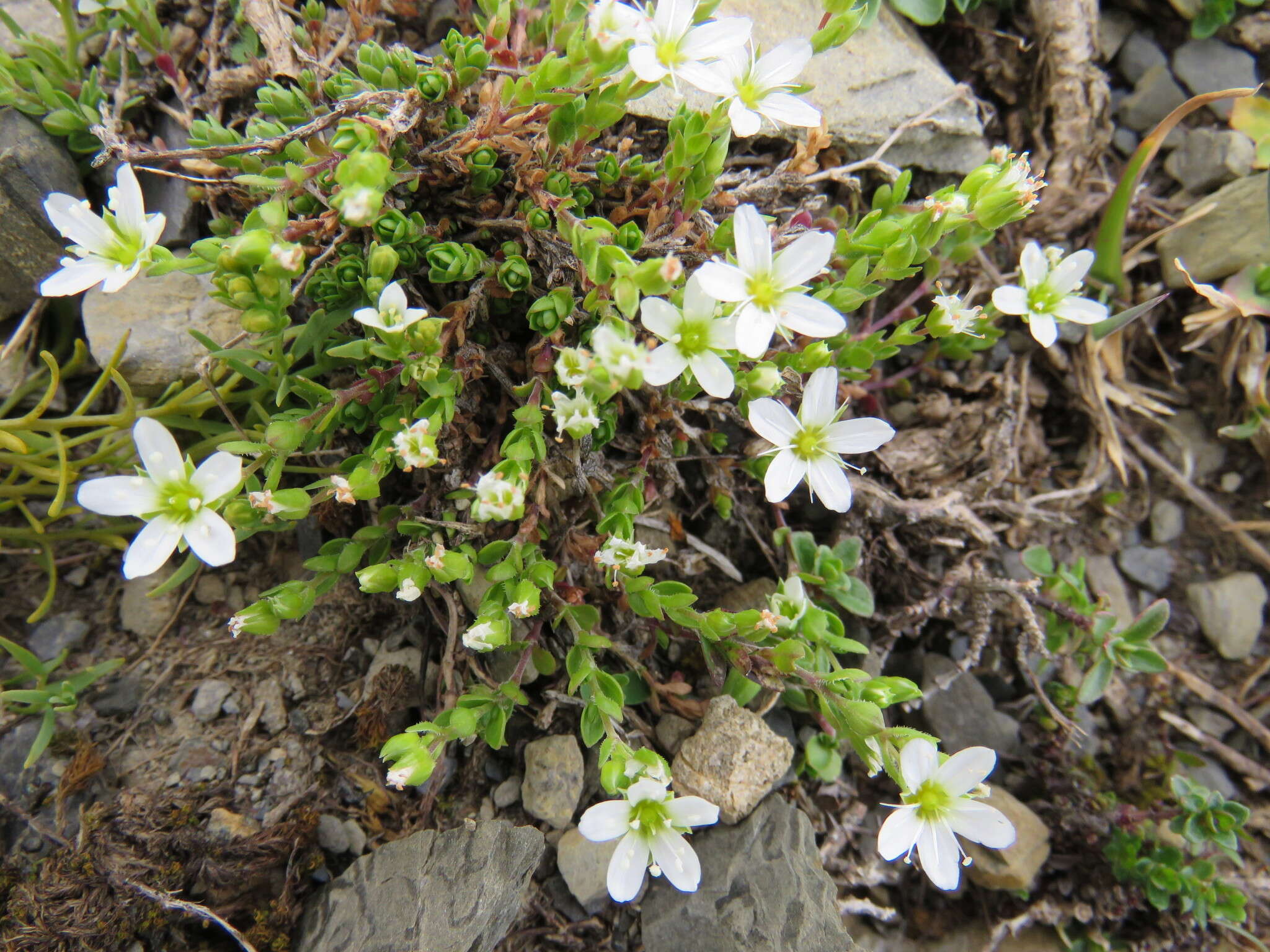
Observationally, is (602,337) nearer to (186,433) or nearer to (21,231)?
(186,433)

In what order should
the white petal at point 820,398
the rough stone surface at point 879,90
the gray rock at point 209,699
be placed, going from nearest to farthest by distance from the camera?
the white petal at point 820,398 → the gray rock at point 209,699 → the rough stone surface at point 879,90

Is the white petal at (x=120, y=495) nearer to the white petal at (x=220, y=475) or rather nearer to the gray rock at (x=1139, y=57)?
the white petal at (x=220, y=475)

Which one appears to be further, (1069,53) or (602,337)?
(1069,53)

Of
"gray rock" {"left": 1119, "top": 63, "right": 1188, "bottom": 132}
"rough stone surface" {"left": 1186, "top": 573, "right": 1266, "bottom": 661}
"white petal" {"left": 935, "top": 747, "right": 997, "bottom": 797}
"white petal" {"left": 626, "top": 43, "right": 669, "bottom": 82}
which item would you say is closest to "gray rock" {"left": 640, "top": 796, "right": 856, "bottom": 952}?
"white petal" {"left": 935, "top": 747, "right": 997, "bottom": 797}

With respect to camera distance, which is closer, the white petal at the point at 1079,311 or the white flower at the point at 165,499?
the white flower at the point at 165,499

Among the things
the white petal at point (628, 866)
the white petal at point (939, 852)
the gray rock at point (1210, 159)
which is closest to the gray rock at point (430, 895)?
the white petal at point (628, 866)

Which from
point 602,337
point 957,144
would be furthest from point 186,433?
point 957,144
